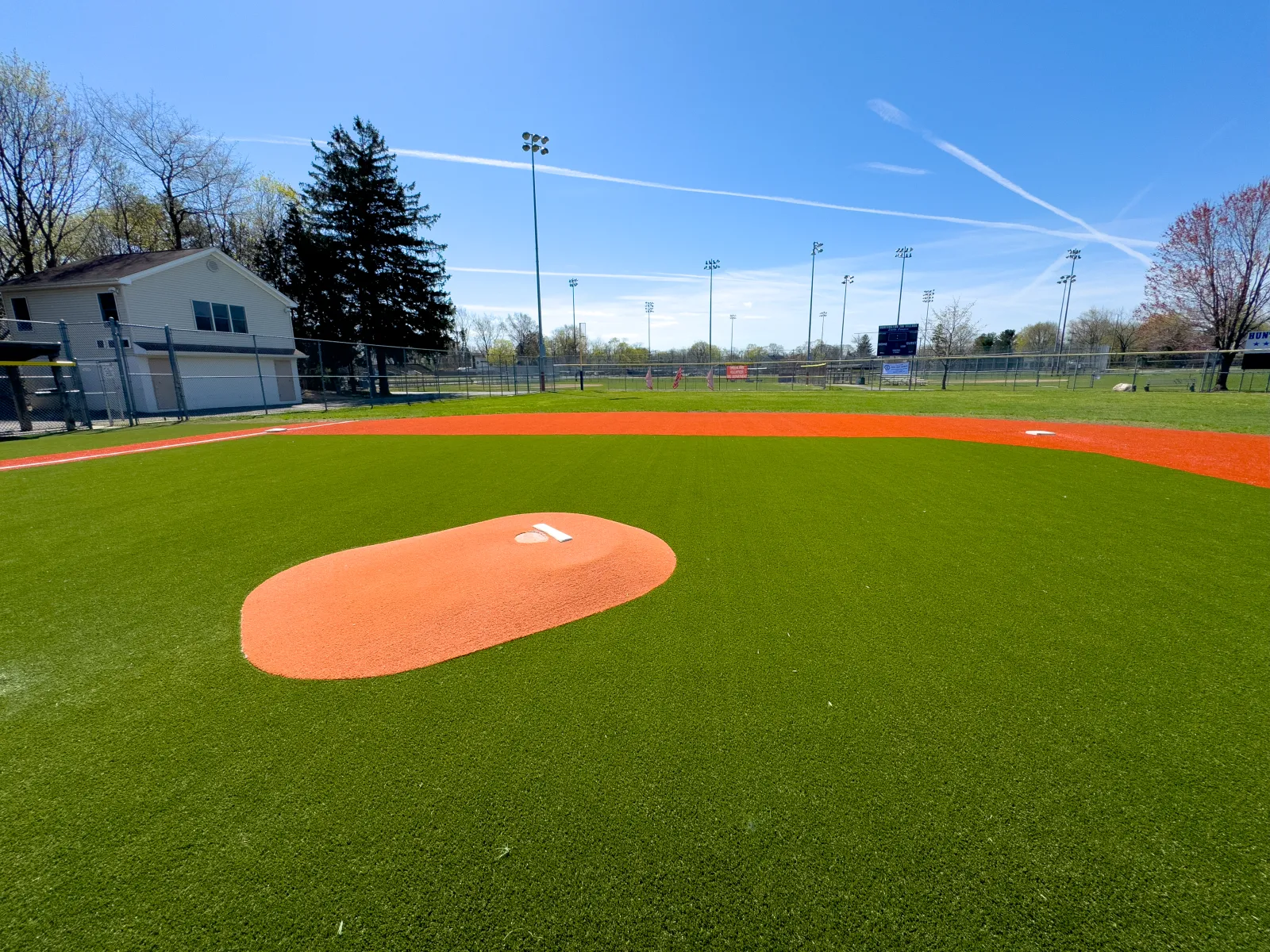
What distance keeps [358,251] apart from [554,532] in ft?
117

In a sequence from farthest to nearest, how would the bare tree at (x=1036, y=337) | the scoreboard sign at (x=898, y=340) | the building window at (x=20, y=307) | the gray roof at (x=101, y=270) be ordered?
the bare tree at (x=1036, y=337) < the scoreboard sign at (x=898, y=340) < the building window at (x=20, y=307) < the gray roof at (x=101, y=270)

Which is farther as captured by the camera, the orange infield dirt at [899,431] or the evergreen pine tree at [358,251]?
the evergreen pine tree at [358,251]

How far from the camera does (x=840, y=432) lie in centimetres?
1361

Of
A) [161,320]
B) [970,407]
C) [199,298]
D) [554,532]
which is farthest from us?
[199,298]

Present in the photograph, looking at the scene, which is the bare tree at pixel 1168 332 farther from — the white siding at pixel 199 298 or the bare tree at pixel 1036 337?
the white siding at pixel 199 298

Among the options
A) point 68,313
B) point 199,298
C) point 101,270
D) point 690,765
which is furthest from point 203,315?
point 690,765

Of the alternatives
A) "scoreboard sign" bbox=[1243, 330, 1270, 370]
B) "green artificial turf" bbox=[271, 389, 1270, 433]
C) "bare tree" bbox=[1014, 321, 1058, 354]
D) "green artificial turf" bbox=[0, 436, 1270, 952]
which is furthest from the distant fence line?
"bare tree" bbox=[1014, 321, 1058, 354]

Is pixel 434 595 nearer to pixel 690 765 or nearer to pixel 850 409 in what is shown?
pixel 690 765

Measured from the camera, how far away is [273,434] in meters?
13.1

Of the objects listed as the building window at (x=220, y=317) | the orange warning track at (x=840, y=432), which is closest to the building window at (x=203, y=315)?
the building window at (x=220, y=317)

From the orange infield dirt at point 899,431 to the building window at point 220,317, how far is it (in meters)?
14.0

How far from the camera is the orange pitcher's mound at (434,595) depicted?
10.0 ft

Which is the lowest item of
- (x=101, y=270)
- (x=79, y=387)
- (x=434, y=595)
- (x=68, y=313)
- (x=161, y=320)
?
(x=434, y=595)

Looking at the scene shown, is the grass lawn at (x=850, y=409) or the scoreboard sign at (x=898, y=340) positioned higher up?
the scoreboard sign at (x=898, y=340)
